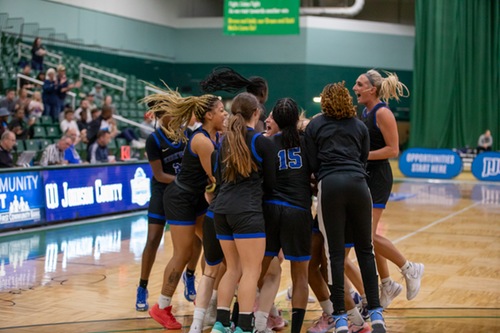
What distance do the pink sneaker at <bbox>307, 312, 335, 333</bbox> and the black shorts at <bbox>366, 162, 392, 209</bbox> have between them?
1023mm

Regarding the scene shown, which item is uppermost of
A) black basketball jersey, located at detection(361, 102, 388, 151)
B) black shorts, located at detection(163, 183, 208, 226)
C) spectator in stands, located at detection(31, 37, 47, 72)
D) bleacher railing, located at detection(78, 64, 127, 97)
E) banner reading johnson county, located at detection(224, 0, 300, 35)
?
banner reading johnson county, located at detection(224, 0, 300, 35)

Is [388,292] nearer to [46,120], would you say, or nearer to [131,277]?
[131,277]

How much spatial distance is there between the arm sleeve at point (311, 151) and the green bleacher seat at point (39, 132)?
41.9 ft

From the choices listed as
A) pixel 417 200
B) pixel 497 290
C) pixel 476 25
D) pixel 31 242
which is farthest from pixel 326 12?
pixel 497 290

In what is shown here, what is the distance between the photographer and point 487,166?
945 inches

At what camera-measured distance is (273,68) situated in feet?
93.5

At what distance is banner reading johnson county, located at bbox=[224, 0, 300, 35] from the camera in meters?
21.5

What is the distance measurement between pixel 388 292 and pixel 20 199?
6.23m

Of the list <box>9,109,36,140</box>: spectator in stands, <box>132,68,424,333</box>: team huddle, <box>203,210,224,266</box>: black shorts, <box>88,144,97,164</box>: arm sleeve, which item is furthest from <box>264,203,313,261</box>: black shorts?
<box>9,109,36,140</box>: spectator in stands

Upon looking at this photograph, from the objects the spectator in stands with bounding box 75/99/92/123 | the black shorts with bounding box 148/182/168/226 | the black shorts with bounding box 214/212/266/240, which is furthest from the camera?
the spectator in stands with bounding box 75/99/92/123

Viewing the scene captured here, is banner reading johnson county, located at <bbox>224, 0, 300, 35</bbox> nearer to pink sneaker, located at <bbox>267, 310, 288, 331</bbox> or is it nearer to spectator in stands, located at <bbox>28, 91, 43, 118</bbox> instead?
spectator in stands, located at <bbox>28, 91, 43, 118</bbox>

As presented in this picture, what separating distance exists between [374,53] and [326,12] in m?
2.22

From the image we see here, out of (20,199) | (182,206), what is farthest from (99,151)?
(182,206)

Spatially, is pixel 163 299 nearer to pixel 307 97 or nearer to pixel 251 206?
pixel 251 206
